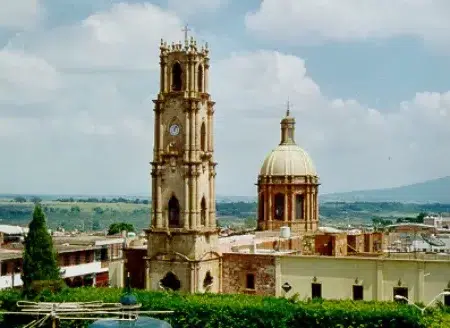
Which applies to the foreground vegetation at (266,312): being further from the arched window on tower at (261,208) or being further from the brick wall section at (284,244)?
the arched window on tower at (261,208)

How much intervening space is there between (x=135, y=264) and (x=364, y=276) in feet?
52.2

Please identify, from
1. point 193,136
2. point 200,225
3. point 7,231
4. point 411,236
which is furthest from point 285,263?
point 7,231

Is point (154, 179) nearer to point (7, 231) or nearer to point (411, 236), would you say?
point (411, 236)

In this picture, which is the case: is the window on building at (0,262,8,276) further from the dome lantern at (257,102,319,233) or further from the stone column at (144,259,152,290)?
the dome lantern at (257,102,319,233)

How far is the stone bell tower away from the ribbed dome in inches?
457

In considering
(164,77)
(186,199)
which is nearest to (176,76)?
Result: (164,77)

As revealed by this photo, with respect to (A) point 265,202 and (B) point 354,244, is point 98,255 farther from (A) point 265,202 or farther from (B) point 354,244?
(B) point 354,244

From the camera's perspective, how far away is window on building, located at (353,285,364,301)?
43.6 m

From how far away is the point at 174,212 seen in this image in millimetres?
47500

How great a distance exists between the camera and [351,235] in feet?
187

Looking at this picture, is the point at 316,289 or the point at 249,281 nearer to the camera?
the point at 316,289

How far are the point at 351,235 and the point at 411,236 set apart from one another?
51.7 ft

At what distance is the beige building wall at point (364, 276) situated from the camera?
138ft

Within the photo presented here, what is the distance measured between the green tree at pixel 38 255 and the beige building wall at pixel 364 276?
14120 millimetres
